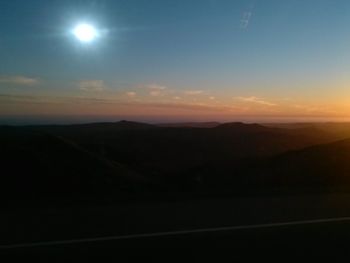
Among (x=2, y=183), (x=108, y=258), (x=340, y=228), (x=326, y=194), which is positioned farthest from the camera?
(x=2, y=183)

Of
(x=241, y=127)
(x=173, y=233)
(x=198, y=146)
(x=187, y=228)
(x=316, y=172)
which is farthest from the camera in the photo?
(x=241, y=127)

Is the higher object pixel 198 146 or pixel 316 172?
pixel 316 172

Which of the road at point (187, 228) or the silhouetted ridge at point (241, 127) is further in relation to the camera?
the silhouetted ridge at point (241, 127)

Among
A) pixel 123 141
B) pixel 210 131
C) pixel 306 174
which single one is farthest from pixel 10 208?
pixel 210 131

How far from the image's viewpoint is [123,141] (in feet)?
273

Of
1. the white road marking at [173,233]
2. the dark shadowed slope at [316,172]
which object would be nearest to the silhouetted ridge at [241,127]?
the dark shadowed slope at [316,172]

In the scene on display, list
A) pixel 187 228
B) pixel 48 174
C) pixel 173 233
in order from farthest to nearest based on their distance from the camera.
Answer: pixel 48 174
pixel 187 228
pixel 173 233

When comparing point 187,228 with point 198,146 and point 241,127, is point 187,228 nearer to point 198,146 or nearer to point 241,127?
point 198,146

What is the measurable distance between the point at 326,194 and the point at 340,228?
125 inches

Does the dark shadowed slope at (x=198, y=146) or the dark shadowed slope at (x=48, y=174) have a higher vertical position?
the dark shadowed slope at (x=48, y=174)

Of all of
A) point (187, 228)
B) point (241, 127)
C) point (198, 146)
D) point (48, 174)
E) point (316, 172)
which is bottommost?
point (198, 146)

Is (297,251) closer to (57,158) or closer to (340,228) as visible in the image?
(340,228)

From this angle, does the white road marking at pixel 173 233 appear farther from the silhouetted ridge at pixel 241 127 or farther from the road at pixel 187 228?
the silhouetted ridge at pixel 241 127

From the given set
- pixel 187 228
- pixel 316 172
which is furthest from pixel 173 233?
pixel 316 172
